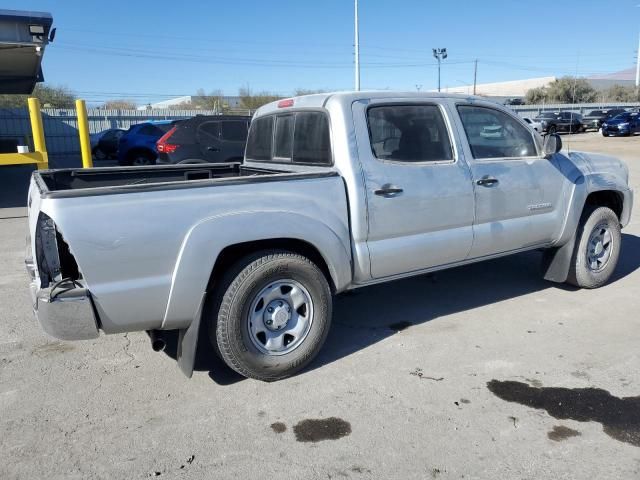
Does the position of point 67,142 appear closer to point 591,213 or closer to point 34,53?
point 34,53

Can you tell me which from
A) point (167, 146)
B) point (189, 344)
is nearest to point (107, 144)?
point (167, 146)

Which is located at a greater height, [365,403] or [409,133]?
[409,133]

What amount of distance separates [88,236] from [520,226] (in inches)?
139

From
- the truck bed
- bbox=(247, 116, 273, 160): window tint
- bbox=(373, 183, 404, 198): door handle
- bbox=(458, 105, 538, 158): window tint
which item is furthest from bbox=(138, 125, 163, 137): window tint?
bbox=(373, 183, 404, 198): door handle

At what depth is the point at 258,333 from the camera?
3.69 metres

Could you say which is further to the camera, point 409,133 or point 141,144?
point 141,144

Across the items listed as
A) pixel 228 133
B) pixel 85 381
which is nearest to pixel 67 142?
pixel 228 133

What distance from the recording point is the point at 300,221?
11.9 feet

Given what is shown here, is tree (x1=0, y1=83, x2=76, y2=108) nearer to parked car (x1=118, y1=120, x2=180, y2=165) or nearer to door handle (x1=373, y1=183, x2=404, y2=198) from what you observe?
parked car (x1=118, y1=120, x2=180, y2=165)

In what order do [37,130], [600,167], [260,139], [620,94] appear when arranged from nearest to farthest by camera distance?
[260,139]
[600,167]
[37,130]
[620,94]

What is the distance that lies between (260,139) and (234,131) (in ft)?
22.9

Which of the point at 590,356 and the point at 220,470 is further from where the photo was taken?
the point at 590,356

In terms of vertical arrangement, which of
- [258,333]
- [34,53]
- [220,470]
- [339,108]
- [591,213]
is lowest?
[220,470]

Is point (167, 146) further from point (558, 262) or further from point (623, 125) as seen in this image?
point (623, 125)
